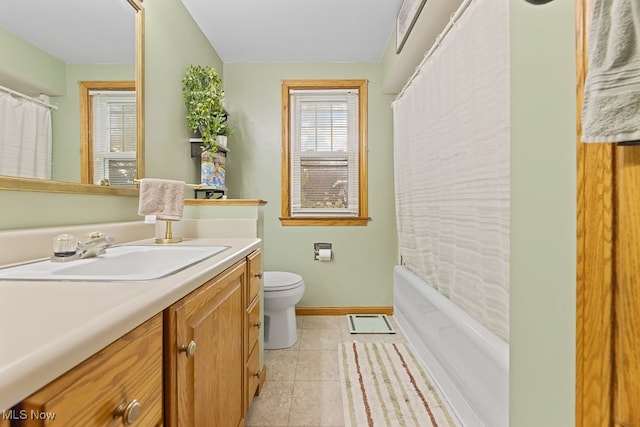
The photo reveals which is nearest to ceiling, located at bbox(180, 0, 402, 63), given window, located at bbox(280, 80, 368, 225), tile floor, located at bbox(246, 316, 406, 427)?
window, located at bbox(280, 80, 368, 225)

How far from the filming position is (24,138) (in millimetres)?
905

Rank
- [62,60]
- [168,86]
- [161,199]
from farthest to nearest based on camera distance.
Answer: [168,86] < [161,199] < [62,60]

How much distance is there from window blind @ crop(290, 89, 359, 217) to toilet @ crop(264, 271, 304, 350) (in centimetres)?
82

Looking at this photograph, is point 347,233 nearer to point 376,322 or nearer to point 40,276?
point 376,322

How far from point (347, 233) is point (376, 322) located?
80 centimetres

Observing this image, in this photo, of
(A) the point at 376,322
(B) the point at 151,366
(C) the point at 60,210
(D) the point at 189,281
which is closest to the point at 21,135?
(C) the point at 60,210

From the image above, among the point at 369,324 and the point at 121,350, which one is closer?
the point at 121,350

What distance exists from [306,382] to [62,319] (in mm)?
1538

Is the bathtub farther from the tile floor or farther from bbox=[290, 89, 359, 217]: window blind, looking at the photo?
bbox=[290, 89, 359, 217]: window blind

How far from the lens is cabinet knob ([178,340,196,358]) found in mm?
664

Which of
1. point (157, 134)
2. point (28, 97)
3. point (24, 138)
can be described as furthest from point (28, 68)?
point (157, 134)

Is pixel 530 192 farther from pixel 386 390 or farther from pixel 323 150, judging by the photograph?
pixel 323 150

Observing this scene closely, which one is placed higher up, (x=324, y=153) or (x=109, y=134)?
(x=324, y=153)

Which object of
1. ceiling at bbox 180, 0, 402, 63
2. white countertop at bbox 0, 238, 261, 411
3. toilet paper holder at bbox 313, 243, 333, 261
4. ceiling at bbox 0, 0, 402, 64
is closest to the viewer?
white countertop at bbox 0, 238, 261, 411
